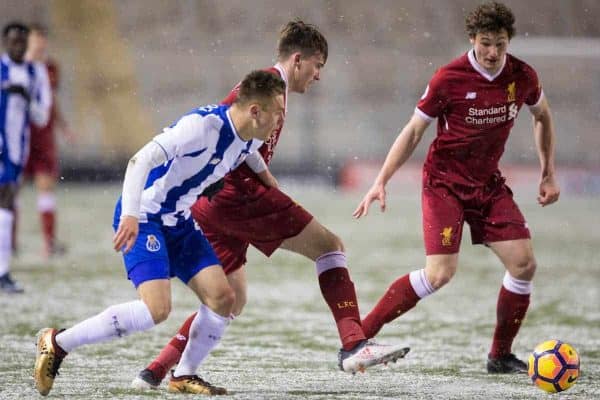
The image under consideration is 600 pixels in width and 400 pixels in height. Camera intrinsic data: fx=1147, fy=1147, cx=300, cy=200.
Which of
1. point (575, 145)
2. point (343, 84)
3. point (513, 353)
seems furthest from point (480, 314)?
point (343, 84)

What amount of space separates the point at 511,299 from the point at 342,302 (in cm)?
105

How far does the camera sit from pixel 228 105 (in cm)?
486

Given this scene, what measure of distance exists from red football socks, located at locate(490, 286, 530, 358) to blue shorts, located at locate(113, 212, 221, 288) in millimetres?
1678

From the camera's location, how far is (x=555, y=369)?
491cm

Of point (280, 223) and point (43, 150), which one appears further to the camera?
point (43, 150)

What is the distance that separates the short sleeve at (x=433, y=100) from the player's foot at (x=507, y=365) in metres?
1.25

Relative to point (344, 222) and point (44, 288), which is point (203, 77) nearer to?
point (344, 222)

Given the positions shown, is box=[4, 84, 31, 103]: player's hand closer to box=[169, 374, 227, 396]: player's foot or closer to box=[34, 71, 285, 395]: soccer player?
box=[34, 71, 285, 395]: soccer player

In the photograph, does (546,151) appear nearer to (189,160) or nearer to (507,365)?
(507,365)

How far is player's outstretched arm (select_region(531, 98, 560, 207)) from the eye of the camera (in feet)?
19.3

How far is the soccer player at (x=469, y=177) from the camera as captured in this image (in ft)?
18.3

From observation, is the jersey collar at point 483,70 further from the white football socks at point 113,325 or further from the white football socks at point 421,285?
the white football socks at point 113,325

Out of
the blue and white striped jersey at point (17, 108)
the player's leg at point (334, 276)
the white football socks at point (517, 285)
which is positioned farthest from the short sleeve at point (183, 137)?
the blue and white striped jersey at point (17, 108)

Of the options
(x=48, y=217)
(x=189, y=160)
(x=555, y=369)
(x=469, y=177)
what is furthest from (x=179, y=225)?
(x=48, y=217)
